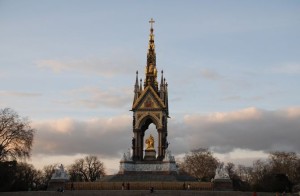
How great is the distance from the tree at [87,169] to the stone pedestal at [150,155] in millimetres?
32619

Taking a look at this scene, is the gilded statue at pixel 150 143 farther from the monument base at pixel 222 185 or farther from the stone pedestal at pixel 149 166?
the monument base at pixel 222 185

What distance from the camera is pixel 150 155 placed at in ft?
200

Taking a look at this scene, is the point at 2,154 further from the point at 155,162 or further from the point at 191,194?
the point at 191,194

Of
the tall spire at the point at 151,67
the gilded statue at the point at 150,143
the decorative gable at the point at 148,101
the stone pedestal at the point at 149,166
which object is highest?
the tall spire at the point at 151,67

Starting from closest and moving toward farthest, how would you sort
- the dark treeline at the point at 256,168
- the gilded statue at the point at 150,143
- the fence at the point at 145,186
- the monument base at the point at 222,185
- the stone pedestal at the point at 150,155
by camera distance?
the fence at the point at 145,186
the monument base at the point at 222,185
the stone pedestal at the point at 150,155
the gilded statue at the point at 150,143
the dark treeline at the point at 256,168

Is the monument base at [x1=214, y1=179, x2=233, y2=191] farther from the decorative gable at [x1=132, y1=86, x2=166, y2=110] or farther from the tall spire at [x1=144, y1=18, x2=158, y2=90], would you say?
the tall spire at [x1=144, y1=18, x2=158, y2=90]

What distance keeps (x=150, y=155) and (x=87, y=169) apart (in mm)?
38404

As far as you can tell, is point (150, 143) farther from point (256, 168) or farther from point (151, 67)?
point (256, 168)

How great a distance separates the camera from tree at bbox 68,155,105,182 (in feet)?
Answer: 305

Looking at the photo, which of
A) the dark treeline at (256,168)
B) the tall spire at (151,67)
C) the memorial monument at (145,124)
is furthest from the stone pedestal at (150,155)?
the dark treeline at (256,168)

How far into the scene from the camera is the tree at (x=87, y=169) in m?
93.0

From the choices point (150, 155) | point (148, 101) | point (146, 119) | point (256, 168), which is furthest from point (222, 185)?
point (256, 168)

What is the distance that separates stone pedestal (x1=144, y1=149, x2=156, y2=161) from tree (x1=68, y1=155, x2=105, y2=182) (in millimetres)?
32619

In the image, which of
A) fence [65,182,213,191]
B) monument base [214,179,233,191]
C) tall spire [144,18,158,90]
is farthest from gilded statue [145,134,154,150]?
monument base [214,179,233,191]
